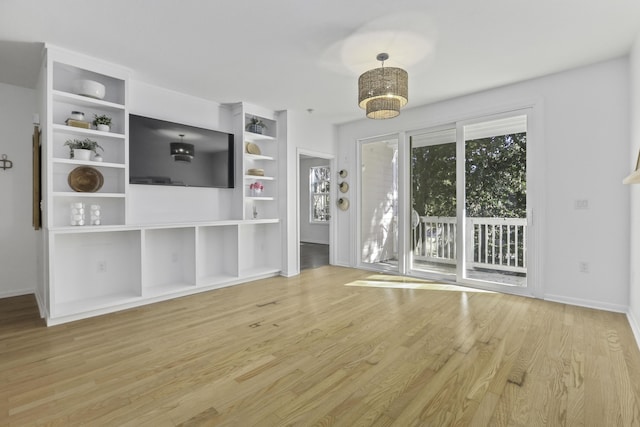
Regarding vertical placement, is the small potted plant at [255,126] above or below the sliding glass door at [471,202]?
above

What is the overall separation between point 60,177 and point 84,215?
45 centimetres

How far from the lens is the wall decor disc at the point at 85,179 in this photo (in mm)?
3201

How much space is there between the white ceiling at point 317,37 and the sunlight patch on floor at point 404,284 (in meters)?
2.63

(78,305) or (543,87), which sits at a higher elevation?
(543,87)

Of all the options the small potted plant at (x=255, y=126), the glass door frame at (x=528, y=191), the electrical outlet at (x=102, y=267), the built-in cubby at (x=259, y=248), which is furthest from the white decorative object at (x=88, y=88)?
the glass door frame at (x=528, y=191)

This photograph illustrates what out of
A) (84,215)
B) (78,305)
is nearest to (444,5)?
(84,215)

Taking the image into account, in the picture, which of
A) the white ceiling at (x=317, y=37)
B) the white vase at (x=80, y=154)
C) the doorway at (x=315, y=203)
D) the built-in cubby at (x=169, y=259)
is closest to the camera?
the white ceiling at (x=317, y=37)

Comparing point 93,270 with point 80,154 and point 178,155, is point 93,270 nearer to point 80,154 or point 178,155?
point 80,154

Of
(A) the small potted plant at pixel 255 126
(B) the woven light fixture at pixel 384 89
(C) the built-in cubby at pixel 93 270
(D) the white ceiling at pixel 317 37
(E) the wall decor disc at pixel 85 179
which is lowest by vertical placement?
(C) the built-in cubby at pixel 93 270

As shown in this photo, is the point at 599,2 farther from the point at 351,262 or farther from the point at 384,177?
the point at 351,262

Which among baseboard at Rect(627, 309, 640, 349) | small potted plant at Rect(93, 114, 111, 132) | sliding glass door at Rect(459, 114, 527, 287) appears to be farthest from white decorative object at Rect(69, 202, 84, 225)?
baseboard at Rect(627, 309, 640, 349)

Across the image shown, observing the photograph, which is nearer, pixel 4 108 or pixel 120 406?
pixel 120 406

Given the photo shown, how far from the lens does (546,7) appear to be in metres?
2.32

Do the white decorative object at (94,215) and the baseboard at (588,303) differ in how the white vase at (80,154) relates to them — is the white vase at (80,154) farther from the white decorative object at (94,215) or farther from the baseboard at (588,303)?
the baseboard at (588,303)
